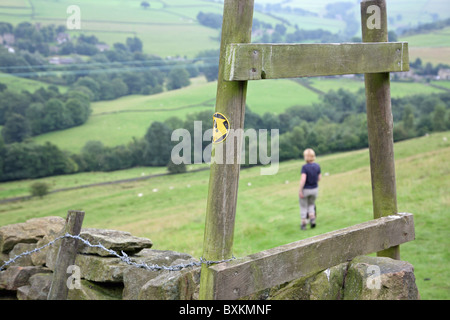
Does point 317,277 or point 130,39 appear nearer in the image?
point 317,277

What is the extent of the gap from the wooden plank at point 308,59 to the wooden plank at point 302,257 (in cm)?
169

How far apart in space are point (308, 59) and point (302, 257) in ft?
6.49

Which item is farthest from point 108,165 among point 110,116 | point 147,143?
point 110,116

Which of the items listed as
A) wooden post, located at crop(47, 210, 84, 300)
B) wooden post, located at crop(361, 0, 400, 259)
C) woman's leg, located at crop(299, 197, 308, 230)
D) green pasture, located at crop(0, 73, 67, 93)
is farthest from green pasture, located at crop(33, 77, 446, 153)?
wooden post, located at crop(361, 0, 400, 259)

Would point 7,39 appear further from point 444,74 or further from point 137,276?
point 137,276

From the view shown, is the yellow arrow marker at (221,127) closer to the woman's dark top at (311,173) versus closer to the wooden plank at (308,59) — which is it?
the wooden plank at (308,59)

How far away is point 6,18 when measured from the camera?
489 feet

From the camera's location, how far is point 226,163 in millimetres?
4340

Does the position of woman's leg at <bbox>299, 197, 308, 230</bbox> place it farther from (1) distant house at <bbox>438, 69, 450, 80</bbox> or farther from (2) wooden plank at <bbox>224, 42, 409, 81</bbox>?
(1) distant house at <bbox>438, 69, 450, 80</bbox>

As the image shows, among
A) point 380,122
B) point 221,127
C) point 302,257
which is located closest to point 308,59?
point 221,127

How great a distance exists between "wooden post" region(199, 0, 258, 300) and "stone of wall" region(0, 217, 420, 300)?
747 mm

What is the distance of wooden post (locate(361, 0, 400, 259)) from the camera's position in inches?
227
